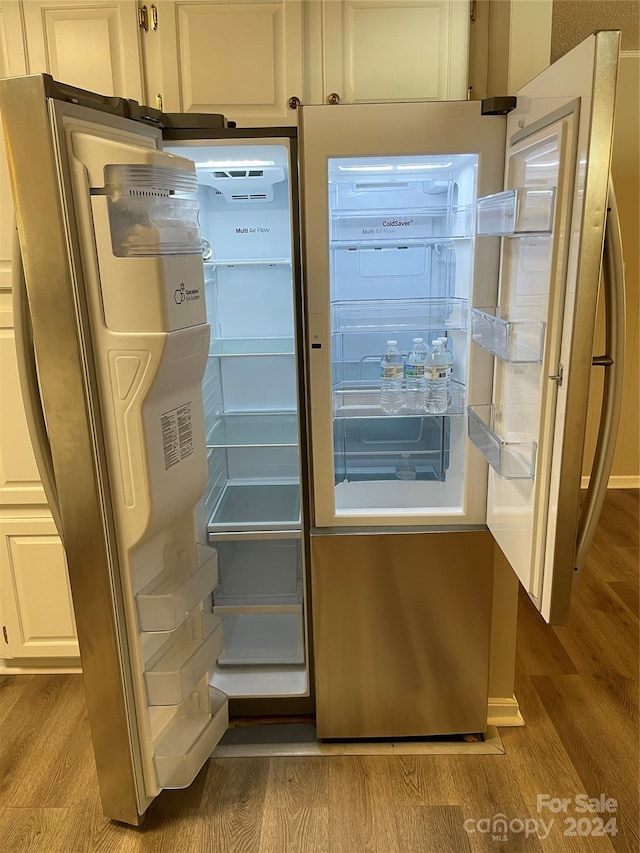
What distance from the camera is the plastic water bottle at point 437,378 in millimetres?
1841

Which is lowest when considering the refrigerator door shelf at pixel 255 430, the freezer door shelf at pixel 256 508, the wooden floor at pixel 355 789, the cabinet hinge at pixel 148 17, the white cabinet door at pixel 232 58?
the wooden floor at pixel 355 789

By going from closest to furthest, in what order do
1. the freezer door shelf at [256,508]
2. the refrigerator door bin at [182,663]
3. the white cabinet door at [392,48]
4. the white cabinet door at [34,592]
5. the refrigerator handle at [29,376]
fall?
the refrigerator handle at [29,376], the refrigerator door bin at [182,663], the white cabinet door at [392,48], the freezer door shelf at [256,508], the white cabinet door at [34,592]

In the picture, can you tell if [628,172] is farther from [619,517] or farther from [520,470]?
[520,470]

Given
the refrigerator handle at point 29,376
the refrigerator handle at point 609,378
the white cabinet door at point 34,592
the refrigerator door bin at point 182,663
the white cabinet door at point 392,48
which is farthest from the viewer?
the white cabinet door at point 34,592

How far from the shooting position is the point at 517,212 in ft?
4.50

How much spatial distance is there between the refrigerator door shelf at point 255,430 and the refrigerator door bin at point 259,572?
13.7 inches

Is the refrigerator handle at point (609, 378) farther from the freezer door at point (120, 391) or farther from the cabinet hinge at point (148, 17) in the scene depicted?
the cabinet hinge at point (148, 17)

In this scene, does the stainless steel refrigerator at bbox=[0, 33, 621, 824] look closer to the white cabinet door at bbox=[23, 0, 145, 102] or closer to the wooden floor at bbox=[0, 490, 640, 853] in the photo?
the wooden floor at bbox=[0, 490, 640, 853]

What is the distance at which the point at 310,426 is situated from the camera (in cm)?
180

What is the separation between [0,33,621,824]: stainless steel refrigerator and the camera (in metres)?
1.26

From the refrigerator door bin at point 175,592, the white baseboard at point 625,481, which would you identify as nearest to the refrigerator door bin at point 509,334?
the refrigerator door bin at point 175,592

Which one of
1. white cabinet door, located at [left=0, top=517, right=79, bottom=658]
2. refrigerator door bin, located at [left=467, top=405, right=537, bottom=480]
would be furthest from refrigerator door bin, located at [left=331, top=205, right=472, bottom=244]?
white cabinet door, located at [left=0, top=517, right=79, bottom=658]

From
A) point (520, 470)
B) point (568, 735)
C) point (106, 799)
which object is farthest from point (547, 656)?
point (106, 799)

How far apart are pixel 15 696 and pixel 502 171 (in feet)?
7.55
